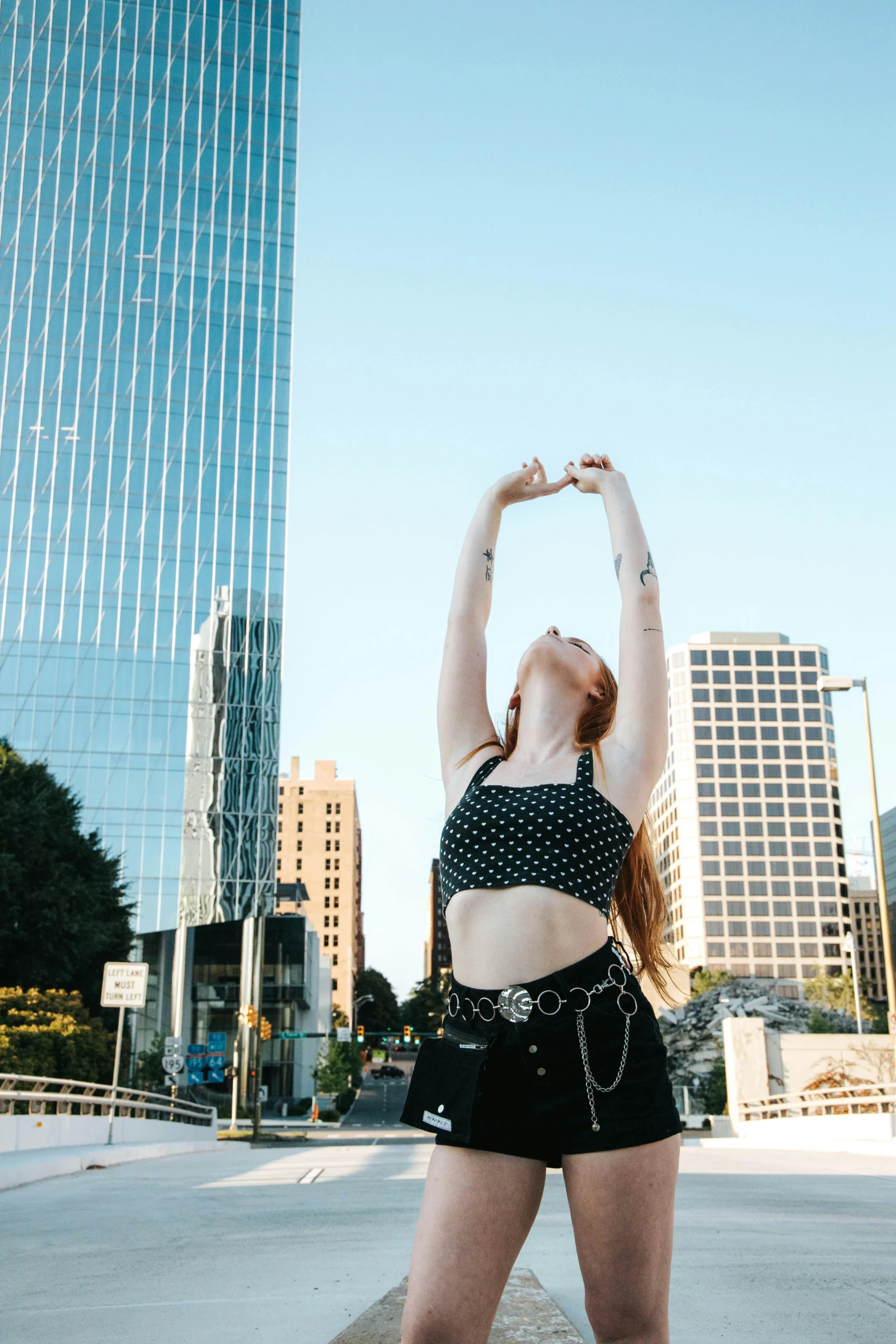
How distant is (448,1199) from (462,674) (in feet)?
4.43

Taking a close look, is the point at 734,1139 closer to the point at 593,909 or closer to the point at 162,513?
the point at 593,909

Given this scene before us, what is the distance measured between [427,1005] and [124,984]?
12720 cm

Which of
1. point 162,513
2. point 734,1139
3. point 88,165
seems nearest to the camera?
point 734,1139

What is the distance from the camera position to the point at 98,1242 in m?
6.59

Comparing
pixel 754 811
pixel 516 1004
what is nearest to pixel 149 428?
pixel 516 1004

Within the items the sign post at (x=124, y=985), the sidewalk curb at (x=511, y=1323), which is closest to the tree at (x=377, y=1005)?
the sign post at (x=124, y=985)

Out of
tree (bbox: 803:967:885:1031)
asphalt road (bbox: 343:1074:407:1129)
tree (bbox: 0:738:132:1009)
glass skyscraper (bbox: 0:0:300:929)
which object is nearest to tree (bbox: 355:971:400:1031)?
asphalt road (bbox: 343:1074:407:1129)

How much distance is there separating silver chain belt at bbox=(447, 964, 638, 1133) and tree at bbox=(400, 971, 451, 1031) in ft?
412

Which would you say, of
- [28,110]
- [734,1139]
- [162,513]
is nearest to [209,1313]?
[734,1139]

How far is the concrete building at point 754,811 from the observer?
147 meters

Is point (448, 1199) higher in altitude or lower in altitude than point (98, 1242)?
higher

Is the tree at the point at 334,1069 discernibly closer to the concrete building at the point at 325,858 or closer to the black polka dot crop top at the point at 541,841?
the black polka dot crop top at the point at 541,841

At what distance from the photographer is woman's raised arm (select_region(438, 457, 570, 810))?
2990mm

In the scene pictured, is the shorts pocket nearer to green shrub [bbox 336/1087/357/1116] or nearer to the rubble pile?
the rubble pile
